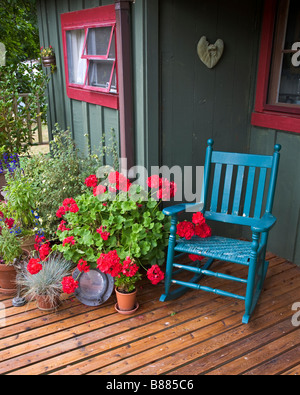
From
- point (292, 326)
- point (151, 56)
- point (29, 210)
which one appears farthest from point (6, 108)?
point (292, 326)

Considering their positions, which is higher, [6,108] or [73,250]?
[6,108]

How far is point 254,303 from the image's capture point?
7.89ft

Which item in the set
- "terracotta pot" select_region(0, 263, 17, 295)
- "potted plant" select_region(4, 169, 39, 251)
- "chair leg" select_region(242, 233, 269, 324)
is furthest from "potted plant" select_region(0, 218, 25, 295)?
"chair leg" select_region(242, 233, 269, 324)

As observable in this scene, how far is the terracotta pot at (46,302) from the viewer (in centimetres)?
238

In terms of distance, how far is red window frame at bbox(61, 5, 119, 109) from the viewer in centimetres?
284

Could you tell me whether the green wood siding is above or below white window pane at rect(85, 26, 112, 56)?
below

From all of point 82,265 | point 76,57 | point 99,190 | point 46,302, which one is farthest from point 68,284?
point 76,57

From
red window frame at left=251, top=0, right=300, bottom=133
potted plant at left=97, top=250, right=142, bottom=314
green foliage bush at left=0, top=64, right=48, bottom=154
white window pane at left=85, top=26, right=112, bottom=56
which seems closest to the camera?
potted plant at left=97, top=250, right=142, bottom=314

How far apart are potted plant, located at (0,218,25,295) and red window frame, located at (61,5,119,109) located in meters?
1.24

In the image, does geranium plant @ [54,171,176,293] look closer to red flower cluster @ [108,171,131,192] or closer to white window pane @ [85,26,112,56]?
red flower cluster @ [108,171,131,192]
